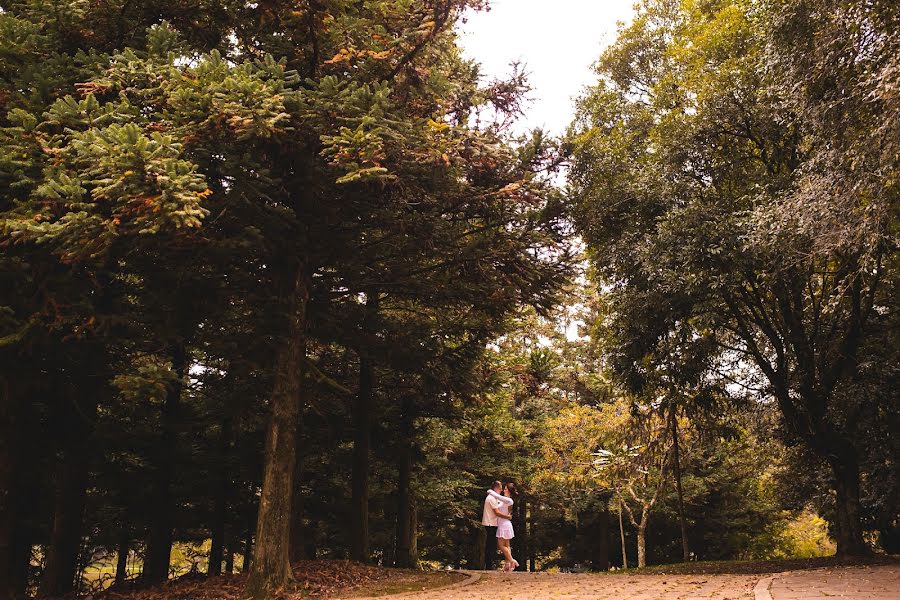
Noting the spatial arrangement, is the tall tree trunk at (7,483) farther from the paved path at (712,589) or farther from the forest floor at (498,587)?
the paved path at (712,589)

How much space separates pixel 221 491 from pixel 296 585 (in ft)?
23.0

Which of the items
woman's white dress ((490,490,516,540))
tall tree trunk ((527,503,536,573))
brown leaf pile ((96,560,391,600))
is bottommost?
tall tree trunk ((527,503,536,573))

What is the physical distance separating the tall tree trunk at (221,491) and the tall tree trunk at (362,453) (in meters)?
3.08

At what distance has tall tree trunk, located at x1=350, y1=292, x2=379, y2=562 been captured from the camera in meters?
13.8

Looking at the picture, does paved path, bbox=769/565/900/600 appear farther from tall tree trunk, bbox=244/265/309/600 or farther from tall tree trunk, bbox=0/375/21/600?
tall tree trunk, bbox=0/375/21/600

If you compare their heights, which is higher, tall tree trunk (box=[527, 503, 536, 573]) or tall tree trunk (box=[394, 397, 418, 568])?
tall tree trunk (box=[394, 397, 418, 568])

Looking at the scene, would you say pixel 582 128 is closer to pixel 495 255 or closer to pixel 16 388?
pixel 495 255

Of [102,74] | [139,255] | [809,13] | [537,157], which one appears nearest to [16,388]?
[139,255]

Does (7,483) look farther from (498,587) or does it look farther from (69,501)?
(498,587)

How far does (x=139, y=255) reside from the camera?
925 cm

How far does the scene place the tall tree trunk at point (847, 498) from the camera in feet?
45.8

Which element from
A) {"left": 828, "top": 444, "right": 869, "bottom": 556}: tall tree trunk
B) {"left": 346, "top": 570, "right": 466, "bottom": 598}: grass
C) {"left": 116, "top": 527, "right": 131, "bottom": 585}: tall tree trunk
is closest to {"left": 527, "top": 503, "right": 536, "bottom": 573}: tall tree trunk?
{"left": 828, "top": 444, "right": 869, "bottom": 556}: tall tree trunk

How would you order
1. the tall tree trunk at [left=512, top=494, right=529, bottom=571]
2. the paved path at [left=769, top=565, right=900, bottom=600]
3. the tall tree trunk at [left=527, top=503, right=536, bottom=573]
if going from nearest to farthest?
the paved path at [left=769, top=565, right=900, bottom=600] < the tall tree trunk at [left=512, top=494, right=529, bottom=571] < the tall tree trunk at [left=527, top=503, right=536, bottom=573]

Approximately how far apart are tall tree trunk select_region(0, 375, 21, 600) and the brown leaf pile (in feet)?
4.77
